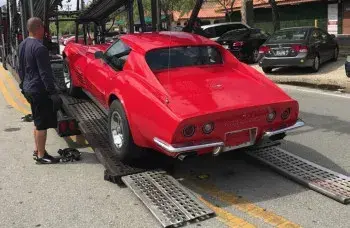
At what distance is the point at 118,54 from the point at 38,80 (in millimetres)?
1132

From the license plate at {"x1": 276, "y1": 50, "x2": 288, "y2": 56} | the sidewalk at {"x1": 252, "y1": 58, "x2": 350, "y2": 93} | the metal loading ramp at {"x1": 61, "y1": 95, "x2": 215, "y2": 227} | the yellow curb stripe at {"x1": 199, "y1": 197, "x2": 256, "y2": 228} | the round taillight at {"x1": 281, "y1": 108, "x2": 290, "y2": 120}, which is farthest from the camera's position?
the license plate at {"x1": 276, "y1": 50, "x2": 288, "y2": 56}

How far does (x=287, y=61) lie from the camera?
14422 mm

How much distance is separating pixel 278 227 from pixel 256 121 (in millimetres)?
1256

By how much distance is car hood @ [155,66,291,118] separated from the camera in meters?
4.71

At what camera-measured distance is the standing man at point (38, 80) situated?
5.72m

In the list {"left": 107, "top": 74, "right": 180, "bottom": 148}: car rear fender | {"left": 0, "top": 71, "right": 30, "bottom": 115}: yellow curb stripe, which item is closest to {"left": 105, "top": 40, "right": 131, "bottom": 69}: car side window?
{"left": 107, "top": 74, "right": 180, "bottom": 148}: car rear fender

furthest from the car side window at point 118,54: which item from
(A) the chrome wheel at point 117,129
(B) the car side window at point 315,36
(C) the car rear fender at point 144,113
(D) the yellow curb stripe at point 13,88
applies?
(B) the car side window at point 315,36

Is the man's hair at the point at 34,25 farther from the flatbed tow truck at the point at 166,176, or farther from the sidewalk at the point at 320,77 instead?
the sidewalk at the point at 320,77

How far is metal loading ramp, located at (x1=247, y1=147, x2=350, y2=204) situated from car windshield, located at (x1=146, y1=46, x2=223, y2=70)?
4.42 feet

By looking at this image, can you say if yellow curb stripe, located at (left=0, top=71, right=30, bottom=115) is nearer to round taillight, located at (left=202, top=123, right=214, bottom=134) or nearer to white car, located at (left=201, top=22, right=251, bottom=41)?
round taillight, located at (left=202, top=123, right=214, bottom=134)

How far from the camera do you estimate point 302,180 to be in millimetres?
5008

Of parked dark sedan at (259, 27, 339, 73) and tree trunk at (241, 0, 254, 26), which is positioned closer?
parked dark sedan at (259, 27, 339, 73)

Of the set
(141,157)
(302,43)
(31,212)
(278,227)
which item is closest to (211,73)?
(141,157)

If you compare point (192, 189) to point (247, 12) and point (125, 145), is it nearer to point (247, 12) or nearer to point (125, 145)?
A: point (125, 145)
